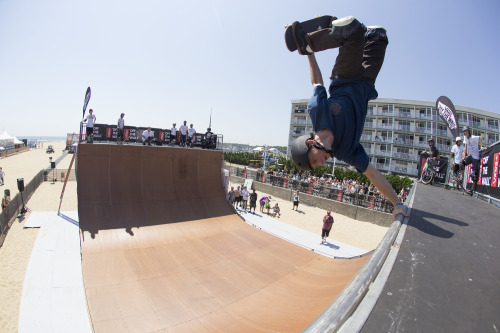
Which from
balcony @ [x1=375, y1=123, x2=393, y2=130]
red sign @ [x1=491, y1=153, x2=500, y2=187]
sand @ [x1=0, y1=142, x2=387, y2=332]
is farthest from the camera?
balcony @ [x1=375, y1=123, x2=393, y2=130]

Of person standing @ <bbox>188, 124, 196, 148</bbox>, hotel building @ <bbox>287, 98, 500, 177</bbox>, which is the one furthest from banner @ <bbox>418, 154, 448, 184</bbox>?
hotel building @ <bbox>287, 98, 500, 177</bbox>

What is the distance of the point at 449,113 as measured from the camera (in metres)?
8.93

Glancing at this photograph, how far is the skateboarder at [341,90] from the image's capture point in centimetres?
217

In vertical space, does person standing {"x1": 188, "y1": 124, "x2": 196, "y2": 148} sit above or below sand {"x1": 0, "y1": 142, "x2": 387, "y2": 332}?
above

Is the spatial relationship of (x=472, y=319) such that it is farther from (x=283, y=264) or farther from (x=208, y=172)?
(x=208, y=172)

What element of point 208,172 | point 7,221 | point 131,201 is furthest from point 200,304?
point 7,221

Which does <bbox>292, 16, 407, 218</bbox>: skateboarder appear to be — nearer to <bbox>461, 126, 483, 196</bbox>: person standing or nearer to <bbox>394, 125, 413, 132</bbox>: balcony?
<bbox>461, 126, 483, 196</bbox>: person standing

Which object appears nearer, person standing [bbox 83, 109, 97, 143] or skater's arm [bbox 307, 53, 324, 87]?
skater's arm [bbox 307, 53, 324, 87]

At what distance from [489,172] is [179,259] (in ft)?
30.6

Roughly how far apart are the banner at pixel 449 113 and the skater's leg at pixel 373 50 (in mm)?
8372

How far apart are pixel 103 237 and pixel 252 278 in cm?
475

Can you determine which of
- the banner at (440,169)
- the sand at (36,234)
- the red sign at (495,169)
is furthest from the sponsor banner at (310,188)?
the red sign at (495,169)

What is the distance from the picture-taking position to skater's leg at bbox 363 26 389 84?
8.75 feet

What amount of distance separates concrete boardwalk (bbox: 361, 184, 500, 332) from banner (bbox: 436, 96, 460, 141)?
822 cm
